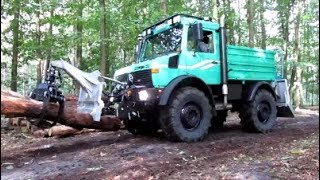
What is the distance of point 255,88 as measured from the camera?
9055 millimetres

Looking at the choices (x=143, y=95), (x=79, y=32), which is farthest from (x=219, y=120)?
(x=79, y=32)

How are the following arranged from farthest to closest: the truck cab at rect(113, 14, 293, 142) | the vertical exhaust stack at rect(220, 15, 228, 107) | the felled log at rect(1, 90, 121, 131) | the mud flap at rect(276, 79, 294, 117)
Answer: the mud flap at rect(276, 79, 294, 117) < the vertical exhaust stack at rect(220, 15, 228, 107) < the truck cab at rect(113, 14, 293, 142) < the felled log at rect(1, 90, 121, 131)

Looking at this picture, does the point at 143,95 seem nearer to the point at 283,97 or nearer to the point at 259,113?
the point at 259,113

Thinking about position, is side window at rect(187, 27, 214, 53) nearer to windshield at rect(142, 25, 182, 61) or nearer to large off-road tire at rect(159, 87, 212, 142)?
windshield at rect(142, 25, 182, 61)

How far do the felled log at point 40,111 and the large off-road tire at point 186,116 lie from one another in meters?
1.72

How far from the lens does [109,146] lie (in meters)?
7.34

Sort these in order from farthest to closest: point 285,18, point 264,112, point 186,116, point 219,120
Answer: point 285,18 < point 219,120 < point 264,112 < point 186,116

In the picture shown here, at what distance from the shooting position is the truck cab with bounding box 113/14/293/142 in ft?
24.4

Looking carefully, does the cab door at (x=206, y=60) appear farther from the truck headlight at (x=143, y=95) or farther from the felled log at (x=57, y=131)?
the felled log at (x=57, y=131)

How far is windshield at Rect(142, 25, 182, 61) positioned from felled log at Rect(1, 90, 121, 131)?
1903 mm

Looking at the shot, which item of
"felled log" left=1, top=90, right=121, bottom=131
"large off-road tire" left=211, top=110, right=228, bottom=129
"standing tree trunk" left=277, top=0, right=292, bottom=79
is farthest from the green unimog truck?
"standing tree trunk" left=277, top=0, right=292, bottom=79

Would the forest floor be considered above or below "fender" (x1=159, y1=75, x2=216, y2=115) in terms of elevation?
below

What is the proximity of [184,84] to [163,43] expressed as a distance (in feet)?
4.06

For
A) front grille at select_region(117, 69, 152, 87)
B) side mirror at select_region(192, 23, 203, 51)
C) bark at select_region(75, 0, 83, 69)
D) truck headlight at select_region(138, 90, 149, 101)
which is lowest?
truck headlight at select_region(138, 90, 149, 101)
